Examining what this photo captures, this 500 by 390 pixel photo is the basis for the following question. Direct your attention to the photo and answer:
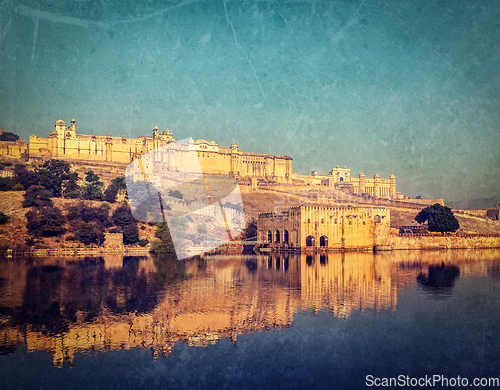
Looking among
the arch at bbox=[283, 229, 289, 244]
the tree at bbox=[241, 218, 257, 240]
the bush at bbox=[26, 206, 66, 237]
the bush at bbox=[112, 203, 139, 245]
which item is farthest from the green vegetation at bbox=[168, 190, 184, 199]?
the bush at bbox=[26, 206, 66, 237]

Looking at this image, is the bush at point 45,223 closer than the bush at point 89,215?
Yes

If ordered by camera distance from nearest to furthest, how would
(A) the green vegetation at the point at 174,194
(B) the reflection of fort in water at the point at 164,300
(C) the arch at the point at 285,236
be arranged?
1. (B) the reflection of fort in water at the point at 164,300
2. (C) the arch at the point at 285,236
3. (A) the green vegetation at the point at 174,194

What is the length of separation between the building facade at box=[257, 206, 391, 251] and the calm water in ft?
48.4

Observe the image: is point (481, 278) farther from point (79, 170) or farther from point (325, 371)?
point (79, 170)

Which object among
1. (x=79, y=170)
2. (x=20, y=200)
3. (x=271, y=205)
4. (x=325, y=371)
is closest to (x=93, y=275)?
(x=325, y=371)

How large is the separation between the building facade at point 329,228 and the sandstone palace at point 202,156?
32.6 meters

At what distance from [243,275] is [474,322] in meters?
9.69

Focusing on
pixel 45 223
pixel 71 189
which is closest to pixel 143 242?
pixel 45 223

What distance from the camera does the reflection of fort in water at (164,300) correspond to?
9.22 meters

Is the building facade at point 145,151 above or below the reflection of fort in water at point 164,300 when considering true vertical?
above

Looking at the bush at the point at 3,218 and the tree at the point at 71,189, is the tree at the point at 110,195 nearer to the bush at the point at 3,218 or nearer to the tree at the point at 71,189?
the tree at the point at 71,189

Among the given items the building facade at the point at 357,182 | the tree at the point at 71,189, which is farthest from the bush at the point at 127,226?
the building facade at the point at 357,182

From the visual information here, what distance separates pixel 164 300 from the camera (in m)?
12.8

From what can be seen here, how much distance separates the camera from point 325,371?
24.5ft
